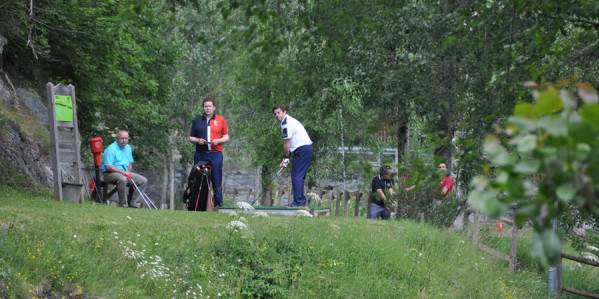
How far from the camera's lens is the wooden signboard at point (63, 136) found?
1116 centimetres

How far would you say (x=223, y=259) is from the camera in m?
7.52

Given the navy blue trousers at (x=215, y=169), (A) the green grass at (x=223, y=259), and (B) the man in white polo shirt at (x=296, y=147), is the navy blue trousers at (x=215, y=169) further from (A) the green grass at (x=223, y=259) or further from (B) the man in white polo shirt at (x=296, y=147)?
(A) the green grass at (x=223, y=259)

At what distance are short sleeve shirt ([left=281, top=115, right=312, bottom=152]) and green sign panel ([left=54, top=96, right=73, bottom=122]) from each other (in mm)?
3695

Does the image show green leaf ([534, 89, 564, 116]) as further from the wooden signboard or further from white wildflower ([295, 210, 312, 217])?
the wooden signboard

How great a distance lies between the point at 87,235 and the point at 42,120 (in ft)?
33.0

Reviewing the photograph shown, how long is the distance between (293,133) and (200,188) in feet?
6.11

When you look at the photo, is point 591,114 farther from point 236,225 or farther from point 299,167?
point 299,167

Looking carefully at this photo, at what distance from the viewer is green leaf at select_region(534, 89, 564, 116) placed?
1.94m

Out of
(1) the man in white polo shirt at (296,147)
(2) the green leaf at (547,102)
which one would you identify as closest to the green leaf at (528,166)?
(2) the green leaf at (547,102)

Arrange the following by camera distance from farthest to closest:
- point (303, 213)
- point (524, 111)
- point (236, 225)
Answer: point (303, 213) → point (236, 225) → point (524, 111)

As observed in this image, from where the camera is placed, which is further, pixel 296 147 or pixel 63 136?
pixel 63 136

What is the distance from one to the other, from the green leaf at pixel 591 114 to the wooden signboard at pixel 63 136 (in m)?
10.3

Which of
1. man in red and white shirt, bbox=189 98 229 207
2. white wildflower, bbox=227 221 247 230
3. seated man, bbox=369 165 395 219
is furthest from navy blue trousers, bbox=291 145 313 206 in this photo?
white wildflower, bbox=227 221 247 230

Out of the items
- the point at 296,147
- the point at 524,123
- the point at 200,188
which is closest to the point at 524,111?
the point at 524,123
